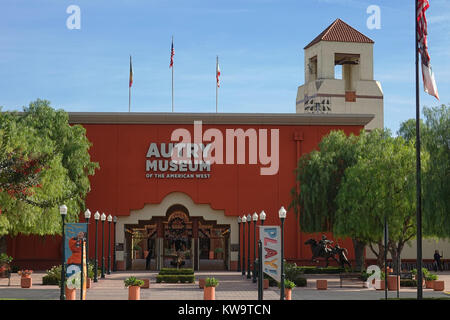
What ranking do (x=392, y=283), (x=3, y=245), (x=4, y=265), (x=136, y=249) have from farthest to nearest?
1. (x=136, y=249)
2. (x=3, y=245)
3. (x=4, y=265)
4. (x=392, y=283)

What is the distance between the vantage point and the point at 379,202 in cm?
3925

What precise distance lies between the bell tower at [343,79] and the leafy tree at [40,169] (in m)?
38.6

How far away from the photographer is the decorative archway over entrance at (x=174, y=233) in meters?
52.1

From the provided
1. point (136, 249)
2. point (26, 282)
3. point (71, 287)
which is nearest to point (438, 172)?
point (71, 287)

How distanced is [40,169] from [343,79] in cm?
5714

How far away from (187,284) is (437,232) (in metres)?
14.5

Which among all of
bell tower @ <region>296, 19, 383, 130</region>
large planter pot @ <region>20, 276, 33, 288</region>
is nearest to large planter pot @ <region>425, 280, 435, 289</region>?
large planter pot @ <region>20, 276, 33, 288</region>

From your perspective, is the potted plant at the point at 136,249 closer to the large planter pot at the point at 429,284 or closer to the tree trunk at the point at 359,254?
the tree trunk at the point at 359,254

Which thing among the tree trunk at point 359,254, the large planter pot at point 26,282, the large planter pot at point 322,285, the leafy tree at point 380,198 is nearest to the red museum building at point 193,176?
the tree trunk at point 359,254

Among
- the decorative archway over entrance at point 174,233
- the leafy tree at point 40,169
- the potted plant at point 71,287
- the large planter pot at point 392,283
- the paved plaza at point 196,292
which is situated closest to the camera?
the potted plant at point 71,287

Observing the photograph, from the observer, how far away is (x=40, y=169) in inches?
1278

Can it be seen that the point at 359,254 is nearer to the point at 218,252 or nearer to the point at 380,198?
the point at 380,198

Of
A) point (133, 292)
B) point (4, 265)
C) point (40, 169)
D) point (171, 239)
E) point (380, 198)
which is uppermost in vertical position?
point (40, 169)

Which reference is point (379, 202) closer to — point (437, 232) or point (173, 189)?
point (437, 232)
